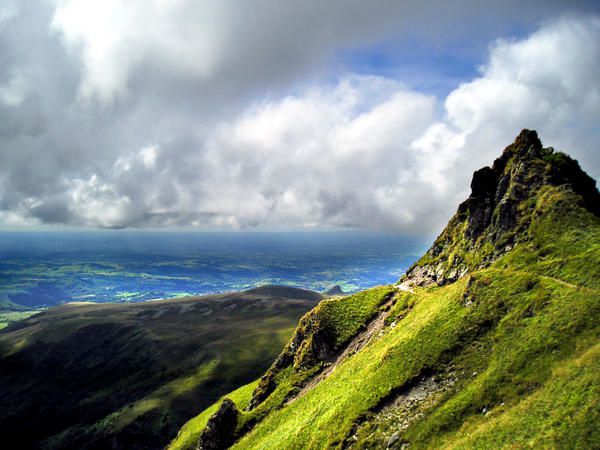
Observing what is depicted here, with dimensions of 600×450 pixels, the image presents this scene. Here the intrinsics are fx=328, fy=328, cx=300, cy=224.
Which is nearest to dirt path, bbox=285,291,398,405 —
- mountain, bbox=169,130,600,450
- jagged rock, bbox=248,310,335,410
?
mountain, bbox=169,130,600,450

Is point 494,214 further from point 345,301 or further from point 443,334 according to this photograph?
point 345,301

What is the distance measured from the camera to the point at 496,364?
40.2 meters

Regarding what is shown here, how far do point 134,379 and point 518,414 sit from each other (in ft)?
718

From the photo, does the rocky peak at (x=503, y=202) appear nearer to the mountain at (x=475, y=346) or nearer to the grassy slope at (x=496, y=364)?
the mountain at (x=475, y=346)

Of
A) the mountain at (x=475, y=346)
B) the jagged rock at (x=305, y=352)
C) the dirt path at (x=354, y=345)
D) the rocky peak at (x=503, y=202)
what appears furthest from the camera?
the jagged rock at (x=305, y=352)

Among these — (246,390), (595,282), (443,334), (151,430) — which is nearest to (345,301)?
(443,334)

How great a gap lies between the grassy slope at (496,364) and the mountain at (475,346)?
16cm

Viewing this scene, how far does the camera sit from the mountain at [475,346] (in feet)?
113

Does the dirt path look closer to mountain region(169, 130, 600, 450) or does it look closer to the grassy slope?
mountain region(169, 130, 600, 450)

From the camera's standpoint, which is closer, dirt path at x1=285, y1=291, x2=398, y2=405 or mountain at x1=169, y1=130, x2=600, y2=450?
mountain at x1=169, y1=130, x2=600, y2=450

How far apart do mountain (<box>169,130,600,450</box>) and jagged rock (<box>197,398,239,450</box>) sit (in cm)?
22

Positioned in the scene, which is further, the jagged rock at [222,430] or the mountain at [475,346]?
the jagged rock at [222,430]

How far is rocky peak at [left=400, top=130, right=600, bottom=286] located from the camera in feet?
210

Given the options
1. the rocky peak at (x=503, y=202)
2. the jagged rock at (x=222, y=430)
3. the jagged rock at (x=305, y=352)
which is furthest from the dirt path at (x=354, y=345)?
the rocky peak at (x=503, y=202)
